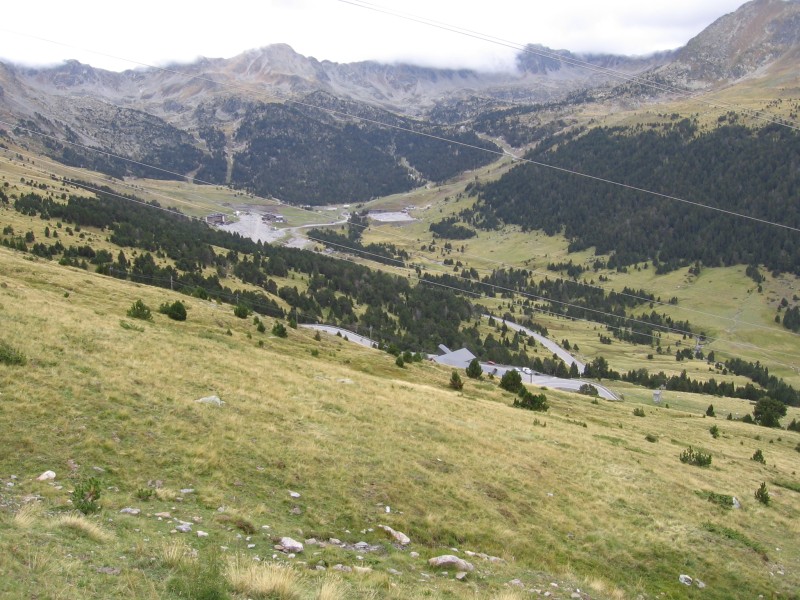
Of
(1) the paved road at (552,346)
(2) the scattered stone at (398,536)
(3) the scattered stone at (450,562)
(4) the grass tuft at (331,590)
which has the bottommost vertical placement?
(1) the paved road at (552,346)

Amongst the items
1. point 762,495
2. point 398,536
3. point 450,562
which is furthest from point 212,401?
point 762,495

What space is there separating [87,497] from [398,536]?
310 inches

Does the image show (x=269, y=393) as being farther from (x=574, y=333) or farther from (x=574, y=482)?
(x=574, y=333)

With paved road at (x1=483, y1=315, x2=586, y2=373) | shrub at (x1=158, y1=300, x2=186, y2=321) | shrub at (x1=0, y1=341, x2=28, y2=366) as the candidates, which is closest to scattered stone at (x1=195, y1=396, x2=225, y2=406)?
shrub at (x1=0, y1=341, x2=28, y2=366)

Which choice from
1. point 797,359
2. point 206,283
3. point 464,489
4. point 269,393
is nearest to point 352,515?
point 464,489

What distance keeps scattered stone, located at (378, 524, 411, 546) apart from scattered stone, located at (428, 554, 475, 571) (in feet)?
4.24

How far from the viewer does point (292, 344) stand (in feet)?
167

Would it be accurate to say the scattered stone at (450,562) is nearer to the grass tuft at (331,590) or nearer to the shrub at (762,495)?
the grass tuft at (331,590)

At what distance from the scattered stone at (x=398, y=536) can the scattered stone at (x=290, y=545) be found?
3245 mm

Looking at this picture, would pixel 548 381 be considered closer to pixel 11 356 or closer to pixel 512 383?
pixel 512 383

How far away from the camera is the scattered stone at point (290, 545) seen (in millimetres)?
12523


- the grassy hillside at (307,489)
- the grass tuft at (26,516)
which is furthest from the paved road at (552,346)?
the grass tuft at (26,516)

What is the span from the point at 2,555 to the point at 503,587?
404 inches

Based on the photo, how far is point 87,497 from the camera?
12.3 m
